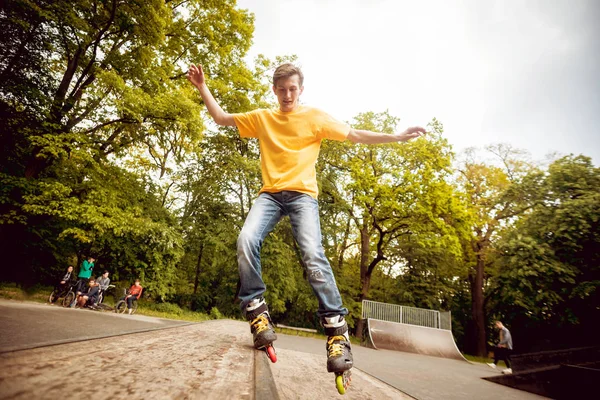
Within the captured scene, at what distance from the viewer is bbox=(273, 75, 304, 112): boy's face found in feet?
7.37

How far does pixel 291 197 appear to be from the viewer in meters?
2.13

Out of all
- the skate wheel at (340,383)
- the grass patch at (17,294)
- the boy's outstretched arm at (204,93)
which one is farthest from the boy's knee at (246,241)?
the grass patch at (17,294)

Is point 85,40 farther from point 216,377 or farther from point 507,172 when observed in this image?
point 507,172

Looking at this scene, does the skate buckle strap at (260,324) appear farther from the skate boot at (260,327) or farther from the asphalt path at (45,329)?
the asphalt path at (45,329)

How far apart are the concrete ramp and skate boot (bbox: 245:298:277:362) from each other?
11.3 metres

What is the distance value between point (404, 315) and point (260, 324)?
1581 cm

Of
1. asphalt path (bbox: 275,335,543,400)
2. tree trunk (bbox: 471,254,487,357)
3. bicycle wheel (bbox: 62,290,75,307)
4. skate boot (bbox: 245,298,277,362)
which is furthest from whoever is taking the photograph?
tree trunk (bbox: 471,254,487,357)

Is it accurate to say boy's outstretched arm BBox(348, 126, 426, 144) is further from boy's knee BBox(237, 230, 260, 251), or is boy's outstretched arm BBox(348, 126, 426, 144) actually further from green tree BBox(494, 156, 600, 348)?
green tree BBox(494, 156, 600, 348)

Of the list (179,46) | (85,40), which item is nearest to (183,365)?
(85,40)

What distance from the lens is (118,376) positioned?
93cm

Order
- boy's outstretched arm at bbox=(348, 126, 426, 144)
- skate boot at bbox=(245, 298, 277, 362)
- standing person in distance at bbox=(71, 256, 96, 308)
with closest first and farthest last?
skate boot at bbox=(245, 298, 277, 362) < boy's outstretched arm at bbox=(348, 126, 426, 144) < standing person in distance at bbox=(71, 256, 96, 308)

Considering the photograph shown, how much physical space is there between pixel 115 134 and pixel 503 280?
18.9 metres

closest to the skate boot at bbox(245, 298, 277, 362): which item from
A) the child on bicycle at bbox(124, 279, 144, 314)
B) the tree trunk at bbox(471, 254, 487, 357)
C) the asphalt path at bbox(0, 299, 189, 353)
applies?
the asphalt path at bbox(0, 299, 189, 353)

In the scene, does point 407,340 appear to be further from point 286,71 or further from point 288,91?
point 286,71
